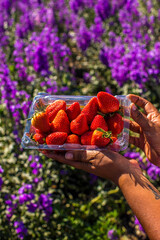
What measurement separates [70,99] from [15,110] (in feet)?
2.39

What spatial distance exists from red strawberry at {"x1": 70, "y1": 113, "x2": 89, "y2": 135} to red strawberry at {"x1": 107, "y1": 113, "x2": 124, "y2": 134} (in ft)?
0.47

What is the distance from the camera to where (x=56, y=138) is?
132 centimetres

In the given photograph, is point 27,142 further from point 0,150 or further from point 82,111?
point 0,150

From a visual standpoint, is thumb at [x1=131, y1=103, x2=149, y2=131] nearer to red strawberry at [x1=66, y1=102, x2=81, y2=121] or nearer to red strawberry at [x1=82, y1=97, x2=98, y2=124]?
red strawberry at [x1=82, y1=97, x2=98, y2=124]

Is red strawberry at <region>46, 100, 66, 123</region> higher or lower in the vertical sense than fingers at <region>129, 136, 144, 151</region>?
higher

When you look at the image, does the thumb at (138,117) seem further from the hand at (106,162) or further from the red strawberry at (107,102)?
the hand at (106,162)

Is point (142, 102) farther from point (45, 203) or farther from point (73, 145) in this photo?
point (45, 203)

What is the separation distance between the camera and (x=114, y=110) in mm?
1416

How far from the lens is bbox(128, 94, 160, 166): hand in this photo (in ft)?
4.81

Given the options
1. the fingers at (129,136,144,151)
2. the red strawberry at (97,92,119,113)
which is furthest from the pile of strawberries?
the fingers at (129,136,144,151)

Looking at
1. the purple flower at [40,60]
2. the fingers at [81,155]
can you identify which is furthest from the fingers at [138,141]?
the purple flower at [40,60]

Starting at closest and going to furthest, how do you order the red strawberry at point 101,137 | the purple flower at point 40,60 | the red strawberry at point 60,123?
the red strawberry at point 101,137, the red strawberry at point 60,123, the purple flower at point 40,60

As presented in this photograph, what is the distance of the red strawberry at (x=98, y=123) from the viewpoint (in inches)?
53.0

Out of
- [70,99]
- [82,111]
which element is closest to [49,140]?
[82,111]
